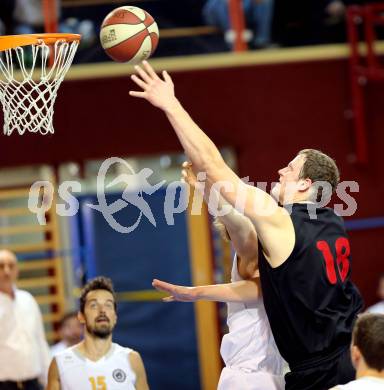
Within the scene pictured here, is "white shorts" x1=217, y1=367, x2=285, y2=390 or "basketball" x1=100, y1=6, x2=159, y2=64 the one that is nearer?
"white shorts" x1=217, y1=367, x2=285, y2=390

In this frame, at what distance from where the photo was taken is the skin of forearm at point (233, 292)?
5.00 m

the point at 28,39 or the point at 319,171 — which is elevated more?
the point at 28,39

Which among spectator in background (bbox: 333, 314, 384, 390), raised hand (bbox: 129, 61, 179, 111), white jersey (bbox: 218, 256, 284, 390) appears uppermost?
raised hand (bbox: 129, 61, 179, 111)

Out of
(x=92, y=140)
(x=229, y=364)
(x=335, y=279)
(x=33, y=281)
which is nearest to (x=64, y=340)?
(x=33, y=281)

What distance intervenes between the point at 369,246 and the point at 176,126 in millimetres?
6438

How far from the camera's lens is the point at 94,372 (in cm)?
584

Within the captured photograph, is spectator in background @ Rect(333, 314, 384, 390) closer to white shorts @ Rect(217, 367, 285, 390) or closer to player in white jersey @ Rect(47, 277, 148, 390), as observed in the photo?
white shorts @ Rect(217, 367, 285, 390)

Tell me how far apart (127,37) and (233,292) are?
1757 mm

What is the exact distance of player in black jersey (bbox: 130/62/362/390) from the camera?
4410mm

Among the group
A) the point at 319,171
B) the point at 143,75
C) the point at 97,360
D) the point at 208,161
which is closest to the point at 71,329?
the point at 97,360

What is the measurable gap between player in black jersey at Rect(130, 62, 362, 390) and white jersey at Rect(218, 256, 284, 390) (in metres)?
0.52

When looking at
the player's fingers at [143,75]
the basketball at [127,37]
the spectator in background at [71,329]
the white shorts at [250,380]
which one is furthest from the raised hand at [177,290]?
the spectator in background at [71,329]

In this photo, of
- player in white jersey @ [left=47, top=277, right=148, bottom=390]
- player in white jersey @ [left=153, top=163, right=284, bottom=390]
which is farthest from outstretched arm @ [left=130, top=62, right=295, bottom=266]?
player in white jersey @ [left=47, top=277, right=148, bottom=390]

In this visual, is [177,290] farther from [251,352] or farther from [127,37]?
[127,37]
